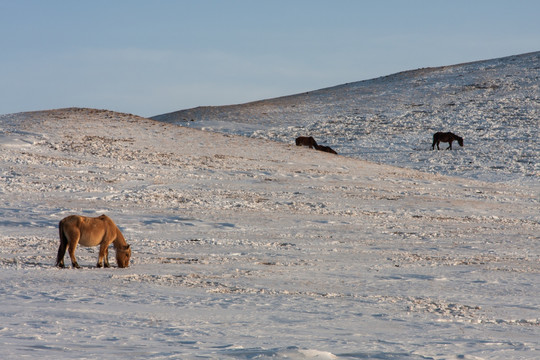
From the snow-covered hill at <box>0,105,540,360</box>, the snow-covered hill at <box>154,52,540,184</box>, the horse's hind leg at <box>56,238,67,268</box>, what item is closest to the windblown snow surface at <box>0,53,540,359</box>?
the snow-covered hill at <box>0,105,540,360</box>

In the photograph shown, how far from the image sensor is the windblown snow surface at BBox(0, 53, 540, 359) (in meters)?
7.46

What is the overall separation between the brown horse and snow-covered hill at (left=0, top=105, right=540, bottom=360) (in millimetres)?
294

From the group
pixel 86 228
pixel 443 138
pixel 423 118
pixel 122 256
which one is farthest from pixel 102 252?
pixel 423 118

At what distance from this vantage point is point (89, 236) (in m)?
11.6

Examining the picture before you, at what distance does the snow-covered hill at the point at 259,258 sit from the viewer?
734 centimetres

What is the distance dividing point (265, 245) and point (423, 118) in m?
36.6

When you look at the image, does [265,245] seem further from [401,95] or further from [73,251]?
[401,95]

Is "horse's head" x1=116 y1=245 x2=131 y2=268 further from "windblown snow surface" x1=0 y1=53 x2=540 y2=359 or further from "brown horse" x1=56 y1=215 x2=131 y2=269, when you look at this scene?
"windblown snow surface" x1=0 y1=53 x2=540 y2=359

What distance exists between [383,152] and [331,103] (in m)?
20.5

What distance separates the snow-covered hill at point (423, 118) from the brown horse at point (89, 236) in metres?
22.6

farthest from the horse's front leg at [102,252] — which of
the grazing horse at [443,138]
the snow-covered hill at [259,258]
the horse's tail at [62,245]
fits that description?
the grazing horse at [443,138]

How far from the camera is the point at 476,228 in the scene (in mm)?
18797

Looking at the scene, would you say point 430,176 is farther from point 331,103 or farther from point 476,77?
point 476,77

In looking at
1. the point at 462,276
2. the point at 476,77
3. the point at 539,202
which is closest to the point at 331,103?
the point at 476,77
